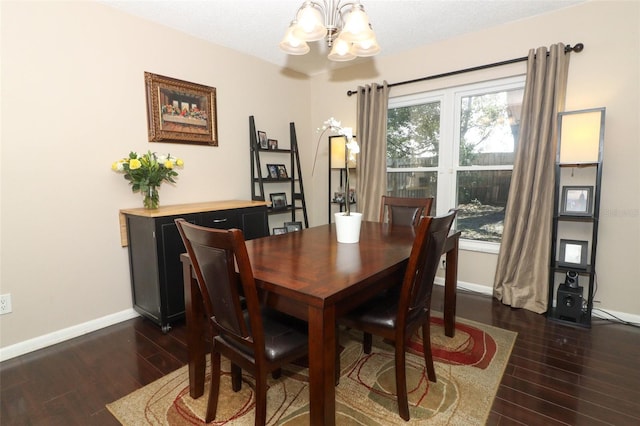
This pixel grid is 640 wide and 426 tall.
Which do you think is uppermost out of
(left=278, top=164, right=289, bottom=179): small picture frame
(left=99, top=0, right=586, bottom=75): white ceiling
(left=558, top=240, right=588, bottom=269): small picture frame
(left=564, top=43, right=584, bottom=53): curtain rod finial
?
(left=99, top=0, right=586, bottom=75): white ceiling

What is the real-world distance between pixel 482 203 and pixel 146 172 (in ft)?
9.89

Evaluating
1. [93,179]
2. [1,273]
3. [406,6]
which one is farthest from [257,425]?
[406,6]

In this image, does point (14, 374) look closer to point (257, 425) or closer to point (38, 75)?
point (257, 425)

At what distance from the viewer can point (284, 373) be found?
1.87 meters

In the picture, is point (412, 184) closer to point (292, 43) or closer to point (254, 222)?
point (254, 222)

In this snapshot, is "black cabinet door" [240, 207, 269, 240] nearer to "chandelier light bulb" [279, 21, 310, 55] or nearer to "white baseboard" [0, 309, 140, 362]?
"white baseboard" [0, 309, 140, 362]

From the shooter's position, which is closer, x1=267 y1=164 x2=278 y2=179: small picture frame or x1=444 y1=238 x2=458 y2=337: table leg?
x1=444 y1=238 x2=458 y2=337: table leg

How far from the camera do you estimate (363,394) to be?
1.69 metres

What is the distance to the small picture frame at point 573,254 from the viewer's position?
8.23 feet

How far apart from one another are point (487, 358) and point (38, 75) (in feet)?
11.2

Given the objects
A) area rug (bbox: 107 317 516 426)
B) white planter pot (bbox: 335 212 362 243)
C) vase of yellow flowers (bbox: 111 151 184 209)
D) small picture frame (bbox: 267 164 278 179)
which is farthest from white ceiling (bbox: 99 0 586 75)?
area rug (bbox: 107 317 516 426)

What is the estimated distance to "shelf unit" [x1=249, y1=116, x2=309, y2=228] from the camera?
3.43m

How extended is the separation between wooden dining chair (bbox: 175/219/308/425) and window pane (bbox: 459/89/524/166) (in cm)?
257

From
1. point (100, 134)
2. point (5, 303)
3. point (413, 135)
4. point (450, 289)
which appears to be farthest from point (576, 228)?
point (5, 303)
